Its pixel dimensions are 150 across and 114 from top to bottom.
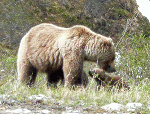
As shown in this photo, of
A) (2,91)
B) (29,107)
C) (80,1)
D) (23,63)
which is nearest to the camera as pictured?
(29,107)

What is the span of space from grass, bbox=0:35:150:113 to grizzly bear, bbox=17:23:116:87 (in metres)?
0.33

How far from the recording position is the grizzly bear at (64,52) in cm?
576

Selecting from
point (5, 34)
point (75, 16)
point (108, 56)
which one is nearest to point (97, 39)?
point (108, 56)

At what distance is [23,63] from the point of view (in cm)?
645

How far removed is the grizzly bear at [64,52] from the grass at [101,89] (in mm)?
330

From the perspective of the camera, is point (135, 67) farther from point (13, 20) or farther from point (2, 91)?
point (13, 20)

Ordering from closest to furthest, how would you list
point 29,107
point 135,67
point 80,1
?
point 29,107 → point 135,67 → point 80,1

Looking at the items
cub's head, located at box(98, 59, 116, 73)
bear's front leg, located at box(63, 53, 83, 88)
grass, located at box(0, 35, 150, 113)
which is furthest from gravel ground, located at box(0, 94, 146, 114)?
cub's head, located at box(98, 59, 116, 73)

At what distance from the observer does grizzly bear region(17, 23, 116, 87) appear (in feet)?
18.9

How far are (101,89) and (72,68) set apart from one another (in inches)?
31.7

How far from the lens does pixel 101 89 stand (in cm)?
538

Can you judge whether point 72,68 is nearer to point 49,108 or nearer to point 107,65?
point 107,65

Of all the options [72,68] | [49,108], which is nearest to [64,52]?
[72,68]

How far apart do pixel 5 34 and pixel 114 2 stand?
32.1 feet
